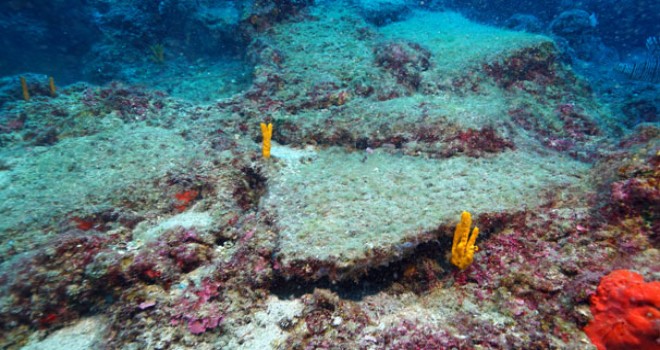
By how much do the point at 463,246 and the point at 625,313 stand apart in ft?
3.89

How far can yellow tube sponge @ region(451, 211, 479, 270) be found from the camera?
296 cm

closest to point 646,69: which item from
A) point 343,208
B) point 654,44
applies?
point 654,44

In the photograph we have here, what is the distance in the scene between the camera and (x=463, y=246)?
3021mm

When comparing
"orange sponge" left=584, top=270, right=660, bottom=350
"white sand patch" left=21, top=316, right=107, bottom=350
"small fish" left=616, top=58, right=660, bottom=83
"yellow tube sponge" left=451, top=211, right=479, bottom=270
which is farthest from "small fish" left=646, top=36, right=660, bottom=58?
"white sand patch" left=21, top=316, right=107, bottom=350

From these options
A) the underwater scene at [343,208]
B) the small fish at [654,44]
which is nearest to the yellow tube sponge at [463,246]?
the underwater scene at [343,208]

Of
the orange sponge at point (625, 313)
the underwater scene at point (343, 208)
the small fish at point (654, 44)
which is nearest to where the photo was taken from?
the orange sponge at point (625, 313)

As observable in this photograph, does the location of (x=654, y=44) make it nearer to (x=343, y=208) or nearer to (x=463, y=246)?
(x=463, y=246)

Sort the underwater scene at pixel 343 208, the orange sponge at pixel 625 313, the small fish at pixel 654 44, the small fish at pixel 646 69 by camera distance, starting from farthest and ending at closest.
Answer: the small fish at pixel 654 44 < the small fish at pixel 646 69 < the underwater scene at pixel 343 208 < the orange sponge at pixel 625 313

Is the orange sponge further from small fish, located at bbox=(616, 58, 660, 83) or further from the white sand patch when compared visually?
small fish, located at bbox=(616, 58, 660, 83)

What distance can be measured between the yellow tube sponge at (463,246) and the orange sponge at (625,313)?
0.96 meters

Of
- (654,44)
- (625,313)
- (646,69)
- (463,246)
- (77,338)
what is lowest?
(77,338)

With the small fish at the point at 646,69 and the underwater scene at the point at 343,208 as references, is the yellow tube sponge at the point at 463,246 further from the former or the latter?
the small fish at the point at 646,69

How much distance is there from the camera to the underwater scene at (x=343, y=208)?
2.87 m

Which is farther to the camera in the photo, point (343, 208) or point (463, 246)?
point (343, 208)
